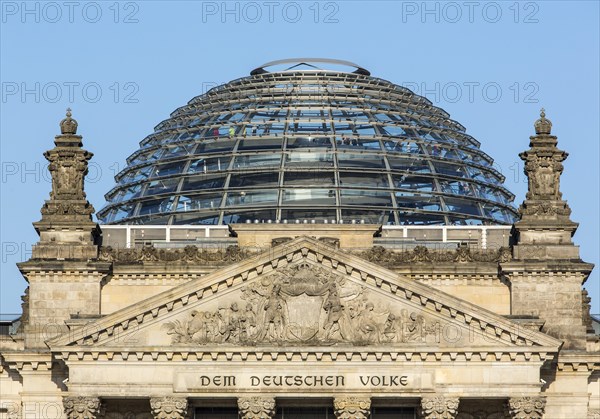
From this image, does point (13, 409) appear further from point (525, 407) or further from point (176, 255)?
point (525, 407)

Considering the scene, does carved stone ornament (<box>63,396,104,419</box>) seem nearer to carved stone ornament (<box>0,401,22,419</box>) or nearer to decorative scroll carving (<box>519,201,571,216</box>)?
→ carved stone ornament (<box>0,401,22,419</box>)

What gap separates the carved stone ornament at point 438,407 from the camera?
411 feet

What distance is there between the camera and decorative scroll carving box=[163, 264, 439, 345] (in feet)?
413

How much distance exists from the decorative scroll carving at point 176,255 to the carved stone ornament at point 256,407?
9.25 m

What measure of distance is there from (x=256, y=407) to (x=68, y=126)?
58.7 ft

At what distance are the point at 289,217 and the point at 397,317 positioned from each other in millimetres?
20669

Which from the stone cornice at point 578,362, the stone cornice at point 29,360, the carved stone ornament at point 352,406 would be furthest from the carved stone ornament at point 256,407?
the stone cornice at point 578,362

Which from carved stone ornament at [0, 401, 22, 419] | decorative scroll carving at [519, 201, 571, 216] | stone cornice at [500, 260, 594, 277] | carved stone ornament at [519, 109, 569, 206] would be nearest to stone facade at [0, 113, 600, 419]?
carved stone ornament at [0, 401, 22, 419]

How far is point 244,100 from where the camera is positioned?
15638 cm

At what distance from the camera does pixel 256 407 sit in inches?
4941

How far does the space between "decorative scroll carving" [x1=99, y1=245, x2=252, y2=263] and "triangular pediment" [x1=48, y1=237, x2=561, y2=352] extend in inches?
261

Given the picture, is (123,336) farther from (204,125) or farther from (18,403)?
(204,125)

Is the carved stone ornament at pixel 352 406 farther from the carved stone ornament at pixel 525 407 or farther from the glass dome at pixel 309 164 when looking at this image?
the glass dome at pixel 309 164

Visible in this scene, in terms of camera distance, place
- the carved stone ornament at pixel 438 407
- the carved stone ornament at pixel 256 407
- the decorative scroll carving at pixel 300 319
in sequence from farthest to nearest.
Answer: the decorative scroll carving at pixel 300 319 < the carved stone ornament at pixel 256 407 < the carved stone ornament at pixel 438 407
